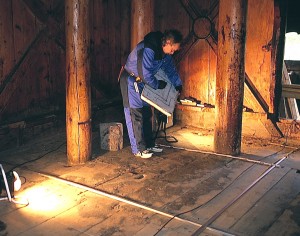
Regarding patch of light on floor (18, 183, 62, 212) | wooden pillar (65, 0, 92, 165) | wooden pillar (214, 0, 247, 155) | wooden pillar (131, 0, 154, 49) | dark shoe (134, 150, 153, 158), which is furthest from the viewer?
wooden pillar (131, 0, 154, 49)

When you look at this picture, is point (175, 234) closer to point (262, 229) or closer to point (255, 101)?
point (262, 229)

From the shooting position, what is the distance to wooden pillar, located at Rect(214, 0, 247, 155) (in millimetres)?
5930

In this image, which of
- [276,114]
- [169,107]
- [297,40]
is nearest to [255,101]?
[276,114]

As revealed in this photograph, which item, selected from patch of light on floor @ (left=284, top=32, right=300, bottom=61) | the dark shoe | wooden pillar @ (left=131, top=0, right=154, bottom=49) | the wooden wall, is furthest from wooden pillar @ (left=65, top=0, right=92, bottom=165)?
patch of light on floor @ (left=284, top=32, right=300, bottom=61)

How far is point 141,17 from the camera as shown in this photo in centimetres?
685

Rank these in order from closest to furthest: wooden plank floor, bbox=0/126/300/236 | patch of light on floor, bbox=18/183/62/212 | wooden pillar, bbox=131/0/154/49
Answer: wooden plank floor, bbox=0/126/300/236 < patch of light on floor, bbox=18/183/62/212 < wooden pillar, bbox=131/0/154/49

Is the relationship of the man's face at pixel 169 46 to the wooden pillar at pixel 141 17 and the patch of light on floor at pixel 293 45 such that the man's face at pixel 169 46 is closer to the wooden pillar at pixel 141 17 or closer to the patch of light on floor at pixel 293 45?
the wooden pillar at pixel 141 17

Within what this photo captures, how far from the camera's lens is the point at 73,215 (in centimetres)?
420

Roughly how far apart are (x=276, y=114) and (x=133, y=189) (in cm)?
373

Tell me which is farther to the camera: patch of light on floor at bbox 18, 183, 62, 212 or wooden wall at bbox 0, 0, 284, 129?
wooden wall at bbox 0, 0, 284, 129

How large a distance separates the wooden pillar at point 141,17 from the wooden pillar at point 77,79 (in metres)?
1.57

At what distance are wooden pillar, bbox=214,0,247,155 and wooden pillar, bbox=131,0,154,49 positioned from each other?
4.60 feet

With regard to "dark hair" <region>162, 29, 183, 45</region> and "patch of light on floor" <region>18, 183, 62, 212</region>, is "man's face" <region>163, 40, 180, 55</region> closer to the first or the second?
"dark hair" <region>162, 29, 183, 45</region>

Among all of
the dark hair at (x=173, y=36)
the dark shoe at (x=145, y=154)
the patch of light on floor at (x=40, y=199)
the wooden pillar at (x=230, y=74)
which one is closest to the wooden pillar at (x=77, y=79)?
the dark shoe at (x=145, y=154)
